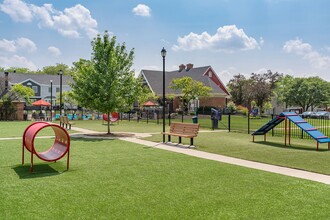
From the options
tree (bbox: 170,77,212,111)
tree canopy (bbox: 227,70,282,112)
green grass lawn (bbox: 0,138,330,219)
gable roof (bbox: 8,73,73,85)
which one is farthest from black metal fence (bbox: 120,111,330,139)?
gable roof (bbox: 8,73,73,85)

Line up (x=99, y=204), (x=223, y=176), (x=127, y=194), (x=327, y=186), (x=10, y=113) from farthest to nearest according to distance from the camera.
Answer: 1. (x=10, y=113)
2. (x=223, y=176)
3. (x=327, y=186)
4. (x=127, y=194)
5. (x=99, y=204)

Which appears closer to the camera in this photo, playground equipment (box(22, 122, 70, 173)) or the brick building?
playground equipment (box(22, 122, 70, 173))

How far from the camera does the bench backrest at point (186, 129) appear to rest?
14.4 metres

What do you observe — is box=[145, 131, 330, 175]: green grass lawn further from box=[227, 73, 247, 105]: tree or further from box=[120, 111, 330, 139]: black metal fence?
box=[227, 73, 247, 105]: tree

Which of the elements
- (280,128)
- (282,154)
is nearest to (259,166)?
(282,154)

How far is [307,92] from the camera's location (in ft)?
185

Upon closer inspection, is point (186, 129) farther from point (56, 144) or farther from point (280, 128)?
point (280, 128)

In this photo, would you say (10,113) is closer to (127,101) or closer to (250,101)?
(127,101)

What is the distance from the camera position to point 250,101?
62.7 m

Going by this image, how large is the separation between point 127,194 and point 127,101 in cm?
1380

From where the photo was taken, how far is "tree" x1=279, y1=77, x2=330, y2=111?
5619cm

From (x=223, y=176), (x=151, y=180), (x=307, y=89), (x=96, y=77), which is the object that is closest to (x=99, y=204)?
(x=151, y=180)

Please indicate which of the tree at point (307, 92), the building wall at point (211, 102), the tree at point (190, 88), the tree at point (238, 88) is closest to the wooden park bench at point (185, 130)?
the tree at point (190, 88)

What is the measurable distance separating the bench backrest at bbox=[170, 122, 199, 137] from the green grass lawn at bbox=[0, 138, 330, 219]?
161 inches
